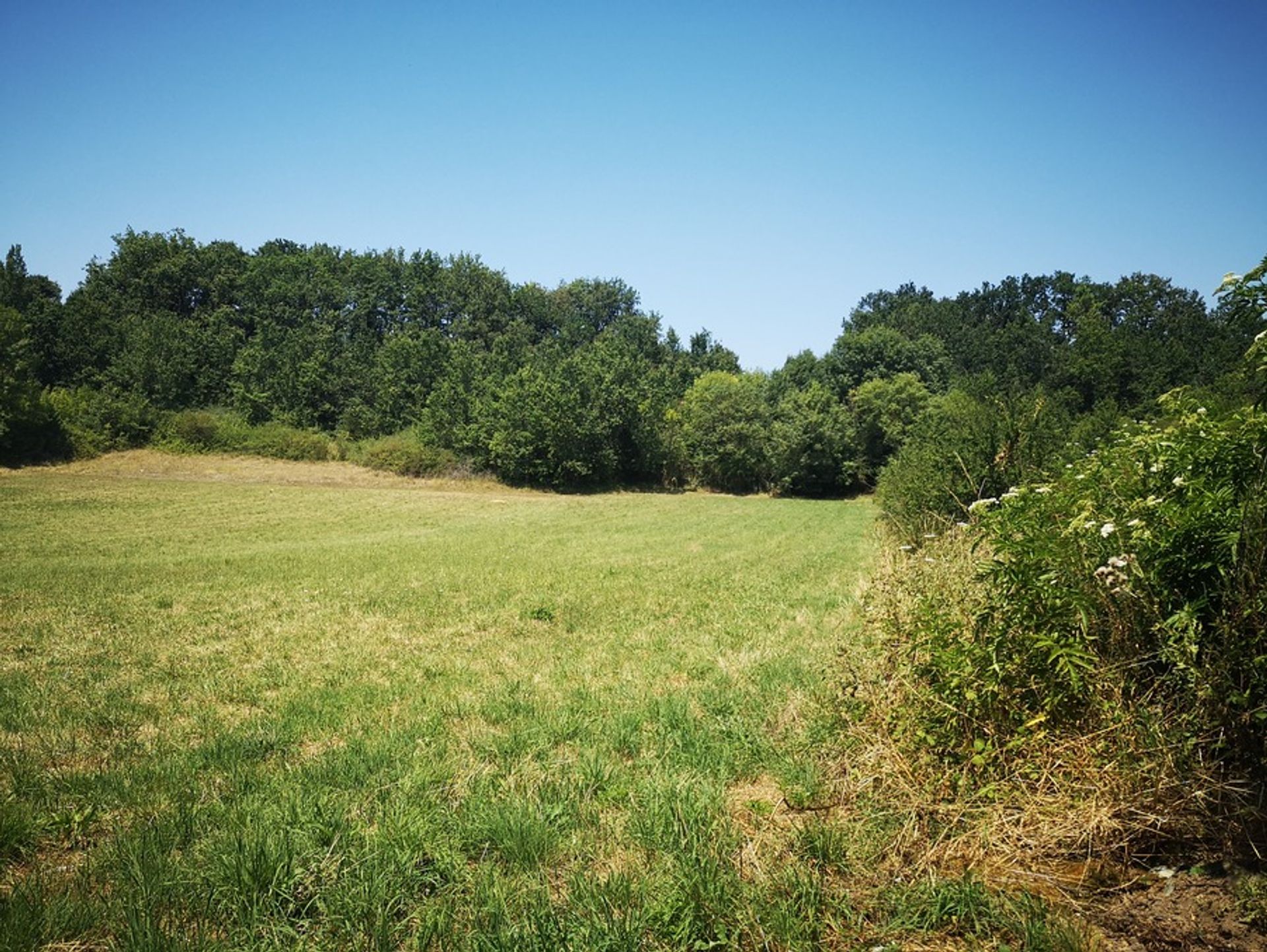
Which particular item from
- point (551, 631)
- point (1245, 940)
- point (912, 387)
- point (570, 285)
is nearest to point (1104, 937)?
point (1245, 940)

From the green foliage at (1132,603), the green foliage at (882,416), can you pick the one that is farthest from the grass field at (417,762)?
the green foliage at (882,416)

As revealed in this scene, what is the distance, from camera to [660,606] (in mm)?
12570

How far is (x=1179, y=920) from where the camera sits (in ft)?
9.51

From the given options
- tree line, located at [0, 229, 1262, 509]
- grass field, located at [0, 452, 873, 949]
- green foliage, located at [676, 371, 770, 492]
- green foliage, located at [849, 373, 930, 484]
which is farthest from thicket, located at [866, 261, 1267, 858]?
green foliage, located at [849, 373, 930, 484]

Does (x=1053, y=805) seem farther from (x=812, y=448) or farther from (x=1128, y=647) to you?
(x=812, y=448)

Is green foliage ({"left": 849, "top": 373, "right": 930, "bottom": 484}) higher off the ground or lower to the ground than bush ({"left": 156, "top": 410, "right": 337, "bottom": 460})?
higher

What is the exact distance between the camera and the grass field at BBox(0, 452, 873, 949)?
3.28 metres

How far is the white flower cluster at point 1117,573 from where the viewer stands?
366cm

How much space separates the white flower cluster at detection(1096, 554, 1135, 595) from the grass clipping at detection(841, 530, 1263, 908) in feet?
1.84

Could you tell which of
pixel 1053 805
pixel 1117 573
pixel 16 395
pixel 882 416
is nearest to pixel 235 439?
pixel 16 395

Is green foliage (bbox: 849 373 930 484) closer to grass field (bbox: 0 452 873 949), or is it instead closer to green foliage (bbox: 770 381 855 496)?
green foliage (bbox: 770 381 855 496)

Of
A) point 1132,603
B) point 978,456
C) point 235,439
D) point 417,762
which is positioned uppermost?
point 235,439

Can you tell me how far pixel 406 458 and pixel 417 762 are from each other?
50814 mm

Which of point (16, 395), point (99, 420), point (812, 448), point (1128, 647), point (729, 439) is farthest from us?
point (729, 439)
